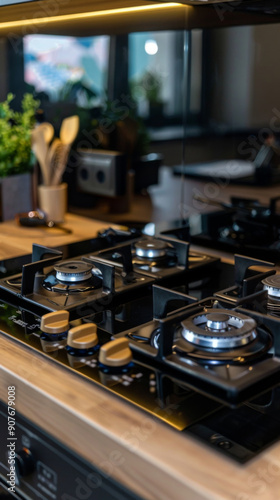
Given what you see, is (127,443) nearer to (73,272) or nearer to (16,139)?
(73,272)

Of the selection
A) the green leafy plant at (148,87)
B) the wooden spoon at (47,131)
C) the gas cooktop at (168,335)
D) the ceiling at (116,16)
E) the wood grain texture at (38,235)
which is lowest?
the wood grain texture at (38,235)

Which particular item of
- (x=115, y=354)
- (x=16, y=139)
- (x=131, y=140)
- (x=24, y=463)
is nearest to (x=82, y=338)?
(x=115, y=354)

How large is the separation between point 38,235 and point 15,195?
0.74 feet

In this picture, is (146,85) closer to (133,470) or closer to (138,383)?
(138,383)

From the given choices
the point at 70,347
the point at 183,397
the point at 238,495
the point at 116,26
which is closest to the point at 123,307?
the point at 70,347

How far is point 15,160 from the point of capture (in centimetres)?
175

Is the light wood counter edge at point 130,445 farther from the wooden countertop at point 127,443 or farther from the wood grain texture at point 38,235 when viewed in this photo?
the wood grain texture at point 38,235

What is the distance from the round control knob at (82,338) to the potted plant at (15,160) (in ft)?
3.22

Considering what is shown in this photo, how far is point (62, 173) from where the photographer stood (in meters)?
1.79

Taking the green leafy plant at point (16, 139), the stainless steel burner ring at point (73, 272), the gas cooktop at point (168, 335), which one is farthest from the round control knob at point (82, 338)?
the green leafy plant at point (16, 139)

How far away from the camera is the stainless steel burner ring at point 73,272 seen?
1.11 m

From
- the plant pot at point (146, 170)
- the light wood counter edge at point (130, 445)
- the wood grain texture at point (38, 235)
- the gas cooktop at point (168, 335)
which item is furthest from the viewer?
the plant pot at point (146, 170)

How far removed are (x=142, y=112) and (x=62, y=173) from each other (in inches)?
12.8

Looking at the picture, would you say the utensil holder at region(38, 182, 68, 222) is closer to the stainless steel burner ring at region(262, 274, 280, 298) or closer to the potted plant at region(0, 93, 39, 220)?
the potted plant at region(0, 93, 39, 220)
